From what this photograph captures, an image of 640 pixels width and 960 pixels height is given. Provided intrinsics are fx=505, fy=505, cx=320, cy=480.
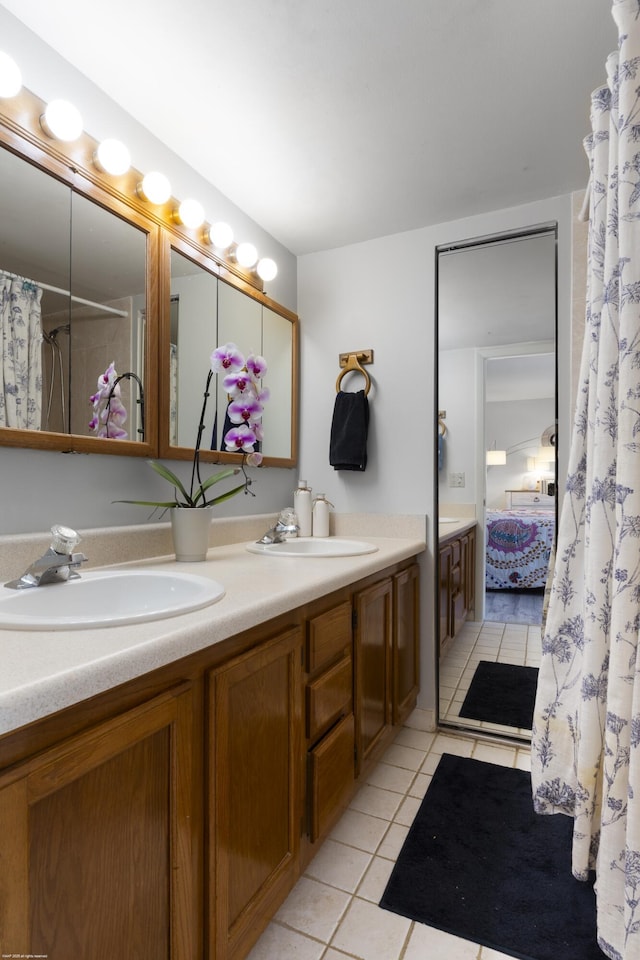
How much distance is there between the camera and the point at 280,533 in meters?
1.99

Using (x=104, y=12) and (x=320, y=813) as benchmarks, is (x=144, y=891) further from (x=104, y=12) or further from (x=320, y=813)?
(x=104, y=12)

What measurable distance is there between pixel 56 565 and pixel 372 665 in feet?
3.60

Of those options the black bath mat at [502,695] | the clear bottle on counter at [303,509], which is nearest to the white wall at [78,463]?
the clear bottle on counter at [303,509]

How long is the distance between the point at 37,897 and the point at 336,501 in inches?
76.3

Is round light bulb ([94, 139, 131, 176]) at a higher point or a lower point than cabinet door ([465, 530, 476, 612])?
higher

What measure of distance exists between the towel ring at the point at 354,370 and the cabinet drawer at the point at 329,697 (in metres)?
1.30

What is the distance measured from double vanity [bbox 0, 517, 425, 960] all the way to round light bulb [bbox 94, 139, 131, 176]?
3.52 ft

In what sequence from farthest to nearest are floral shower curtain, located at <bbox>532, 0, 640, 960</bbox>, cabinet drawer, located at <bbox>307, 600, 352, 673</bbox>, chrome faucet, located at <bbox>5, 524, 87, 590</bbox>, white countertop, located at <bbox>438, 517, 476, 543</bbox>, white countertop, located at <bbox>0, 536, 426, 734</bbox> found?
white countertop, located at <bbox>438, 517, 476, 543</bbox>
cabinet drawer, located at <bbox>307, 600, 352, 673</bbox>
chrome faucet, located at <bbox>5, 524, 87, 590</bbox>
floral shower curtain, located at <bbox>532, 0, 640, 960</bbox>
white countertop, located at <bbox>0, 536, 426, 734</bbox>

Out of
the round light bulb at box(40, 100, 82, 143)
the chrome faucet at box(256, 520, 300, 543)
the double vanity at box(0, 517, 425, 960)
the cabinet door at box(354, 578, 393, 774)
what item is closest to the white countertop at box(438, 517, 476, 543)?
the cabinet door at box(354, 578, 393, 774)

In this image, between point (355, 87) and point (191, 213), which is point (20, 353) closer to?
point (191, 213)

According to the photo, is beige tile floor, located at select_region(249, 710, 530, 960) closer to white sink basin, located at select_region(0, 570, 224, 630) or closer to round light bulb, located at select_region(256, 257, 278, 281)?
white sink basin, located at select_region(0, 570, 224, 630)

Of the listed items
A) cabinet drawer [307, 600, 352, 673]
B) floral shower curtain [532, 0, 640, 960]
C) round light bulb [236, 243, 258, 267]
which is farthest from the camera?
round light bulb [236, 243, 258, 267]

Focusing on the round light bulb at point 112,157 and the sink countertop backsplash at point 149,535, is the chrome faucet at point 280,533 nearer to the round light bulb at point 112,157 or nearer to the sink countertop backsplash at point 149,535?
the sink countertop backsplash at point 149,535

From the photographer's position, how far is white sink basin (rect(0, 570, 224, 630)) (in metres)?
0.97
